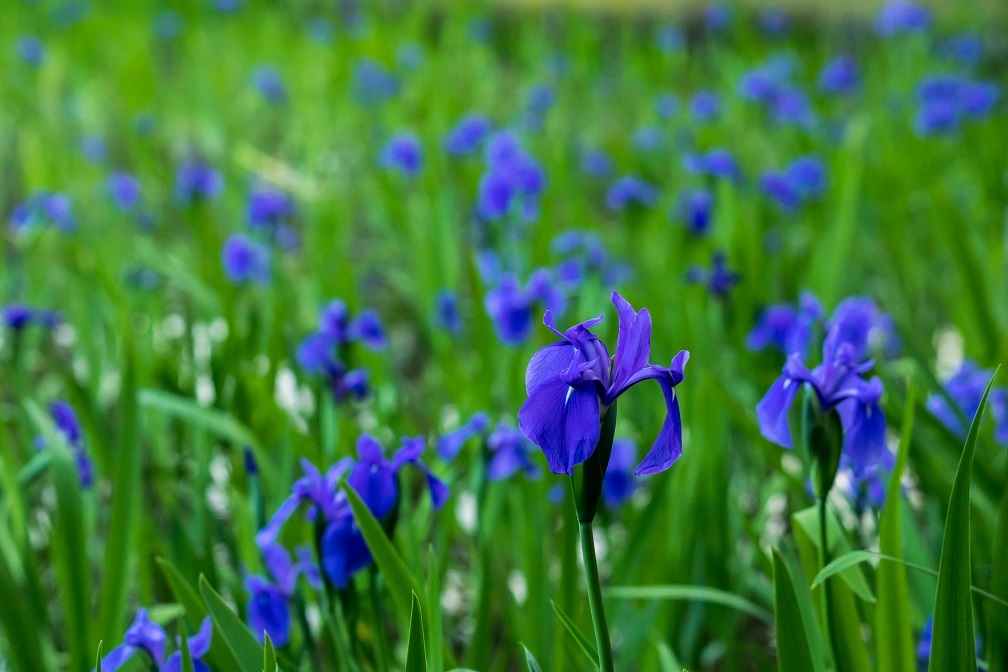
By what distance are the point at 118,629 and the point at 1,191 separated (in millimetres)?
2818

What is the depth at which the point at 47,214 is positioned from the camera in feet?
7.43

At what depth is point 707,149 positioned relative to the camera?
3035 millimetres

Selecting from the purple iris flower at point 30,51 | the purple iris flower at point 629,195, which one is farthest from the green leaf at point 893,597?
the purple iris flower at point 30,51

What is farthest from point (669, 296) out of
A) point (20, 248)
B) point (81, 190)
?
point (81, 190)

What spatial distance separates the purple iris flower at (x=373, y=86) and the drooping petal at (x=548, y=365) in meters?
3.26

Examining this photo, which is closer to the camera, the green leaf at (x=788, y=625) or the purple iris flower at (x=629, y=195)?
the green leaf at (x=788, y=625)

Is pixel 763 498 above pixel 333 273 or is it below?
below

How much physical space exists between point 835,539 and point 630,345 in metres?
0.46

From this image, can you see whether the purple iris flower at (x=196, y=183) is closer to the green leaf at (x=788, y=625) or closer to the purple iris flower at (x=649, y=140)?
the purple iris flower at (x=649, y=140)

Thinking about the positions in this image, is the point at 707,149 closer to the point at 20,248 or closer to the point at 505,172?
the point at 505,172

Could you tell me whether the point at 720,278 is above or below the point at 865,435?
above

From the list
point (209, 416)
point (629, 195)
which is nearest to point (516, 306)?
point (209, 416)

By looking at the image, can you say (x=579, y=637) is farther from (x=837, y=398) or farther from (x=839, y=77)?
(x=839, y=77)

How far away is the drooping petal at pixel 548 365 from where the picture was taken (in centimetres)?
67
